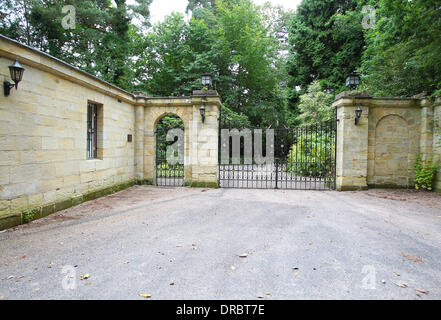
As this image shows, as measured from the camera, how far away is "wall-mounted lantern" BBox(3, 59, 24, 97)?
12.8 feet

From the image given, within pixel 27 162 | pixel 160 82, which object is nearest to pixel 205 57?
pixel 160 82

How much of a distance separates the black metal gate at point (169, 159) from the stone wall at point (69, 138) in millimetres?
405

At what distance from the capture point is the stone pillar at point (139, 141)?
28.6ft

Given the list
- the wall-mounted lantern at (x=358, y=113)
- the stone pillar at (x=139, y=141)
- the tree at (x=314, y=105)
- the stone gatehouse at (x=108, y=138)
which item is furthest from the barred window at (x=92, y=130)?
the tree at (x=314, y=105)

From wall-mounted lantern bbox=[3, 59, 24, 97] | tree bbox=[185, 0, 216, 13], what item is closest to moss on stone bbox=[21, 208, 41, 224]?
wall-mounted lantern bbox=[3, 59, 24, 97]

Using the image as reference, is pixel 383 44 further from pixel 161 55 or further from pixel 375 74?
pixel 161 55

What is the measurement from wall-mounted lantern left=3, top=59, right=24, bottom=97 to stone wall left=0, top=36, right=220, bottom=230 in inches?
4.6

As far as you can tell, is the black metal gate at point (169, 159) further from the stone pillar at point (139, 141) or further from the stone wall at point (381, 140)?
the stone wall at point (381, 140)

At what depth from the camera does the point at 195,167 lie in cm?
834

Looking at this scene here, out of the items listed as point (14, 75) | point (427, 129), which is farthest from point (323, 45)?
point (14, 75)

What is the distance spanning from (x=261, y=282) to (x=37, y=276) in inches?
96.1

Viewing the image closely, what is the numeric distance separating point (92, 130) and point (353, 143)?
7.99m

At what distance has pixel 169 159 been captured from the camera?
9.93 meters
